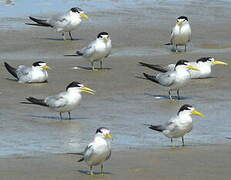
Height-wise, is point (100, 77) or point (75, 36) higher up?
point (75, 36)

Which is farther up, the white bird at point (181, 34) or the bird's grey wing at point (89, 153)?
the white bird at point (181, 34)

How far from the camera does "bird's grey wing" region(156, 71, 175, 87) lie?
40.3 ft

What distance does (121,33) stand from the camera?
1664 cm

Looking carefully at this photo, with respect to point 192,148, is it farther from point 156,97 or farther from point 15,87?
point 15,87

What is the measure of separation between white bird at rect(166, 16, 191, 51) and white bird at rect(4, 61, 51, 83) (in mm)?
2916

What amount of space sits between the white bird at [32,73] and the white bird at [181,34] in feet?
9.57

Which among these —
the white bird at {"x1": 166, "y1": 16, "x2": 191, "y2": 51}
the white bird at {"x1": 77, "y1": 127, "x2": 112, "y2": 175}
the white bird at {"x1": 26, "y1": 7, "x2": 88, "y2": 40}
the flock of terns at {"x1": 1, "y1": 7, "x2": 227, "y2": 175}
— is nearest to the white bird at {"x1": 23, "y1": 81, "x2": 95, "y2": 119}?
the flock of terns at {"x1": 1, "y1": 7, "x2": 227, "y2": 175}

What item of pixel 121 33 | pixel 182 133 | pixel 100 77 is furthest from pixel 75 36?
pixel 182 133

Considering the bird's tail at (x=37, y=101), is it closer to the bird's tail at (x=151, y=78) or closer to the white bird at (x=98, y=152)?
the bird's tail at (x=151, y=78)

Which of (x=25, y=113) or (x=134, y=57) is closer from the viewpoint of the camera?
(x=25, y=113)

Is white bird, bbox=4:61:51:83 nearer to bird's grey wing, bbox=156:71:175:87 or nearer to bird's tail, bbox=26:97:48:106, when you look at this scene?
bird's grey wing, bbox=156:71:175:87

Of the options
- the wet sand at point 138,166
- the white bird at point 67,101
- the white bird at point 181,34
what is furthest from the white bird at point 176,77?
the wet sand at point 138,166

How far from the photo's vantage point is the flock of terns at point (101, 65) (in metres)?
8.36

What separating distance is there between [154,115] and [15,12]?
7.64 metres
